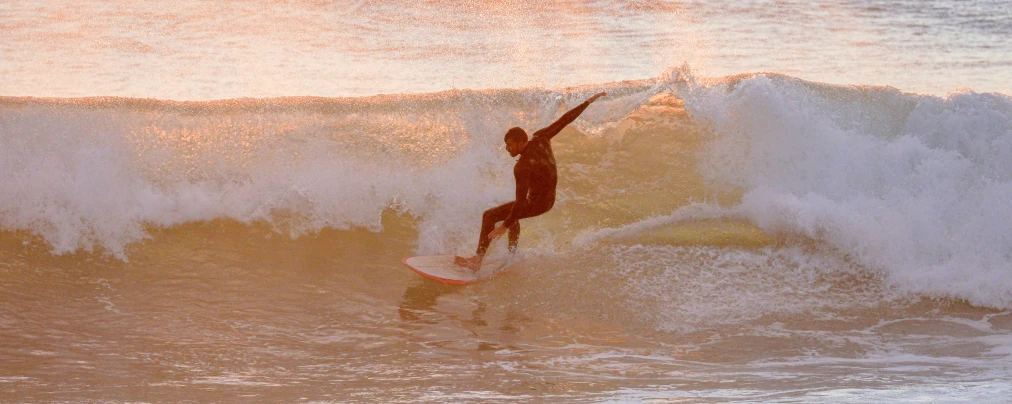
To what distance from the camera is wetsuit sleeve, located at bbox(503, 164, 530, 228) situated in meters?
7.70

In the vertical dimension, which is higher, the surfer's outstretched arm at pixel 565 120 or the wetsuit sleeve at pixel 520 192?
the surfer's outstretched arm at pixel 565 120

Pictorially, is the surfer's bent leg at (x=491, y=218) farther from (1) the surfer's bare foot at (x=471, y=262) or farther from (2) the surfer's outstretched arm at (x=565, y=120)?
(2) the surfer's outstretched arm at (x=565, y=120)

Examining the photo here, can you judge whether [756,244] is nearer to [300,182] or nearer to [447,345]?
[447,345]

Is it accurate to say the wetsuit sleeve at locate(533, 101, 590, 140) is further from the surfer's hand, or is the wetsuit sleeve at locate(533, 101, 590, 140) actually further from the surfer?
the surfer's hand

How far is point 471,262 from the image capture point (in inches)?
326

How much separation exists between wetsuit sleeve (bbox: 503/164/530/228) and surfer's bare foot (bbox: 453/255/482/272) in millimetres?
479

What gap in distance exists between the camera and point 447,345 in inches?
280

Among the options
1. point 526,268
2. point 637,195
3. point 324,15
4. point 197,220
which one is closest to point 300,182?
point 197,220

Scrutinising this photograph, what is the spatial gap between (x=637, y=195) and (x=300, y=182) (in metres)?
3.33

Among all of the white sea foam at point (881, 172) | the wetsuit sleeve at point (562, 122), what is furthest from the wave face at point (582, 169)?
the wetsuit sleeve at point (562, 122)

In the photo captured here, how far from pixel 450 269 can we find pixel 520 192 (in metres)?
1.07

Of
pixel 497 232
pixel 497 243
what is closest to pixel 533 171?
pixel 497 232

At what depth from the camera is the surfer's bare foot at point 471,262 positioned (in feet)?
27.0

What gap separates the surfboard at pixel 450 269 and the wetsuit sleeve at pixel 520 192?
633 mm
